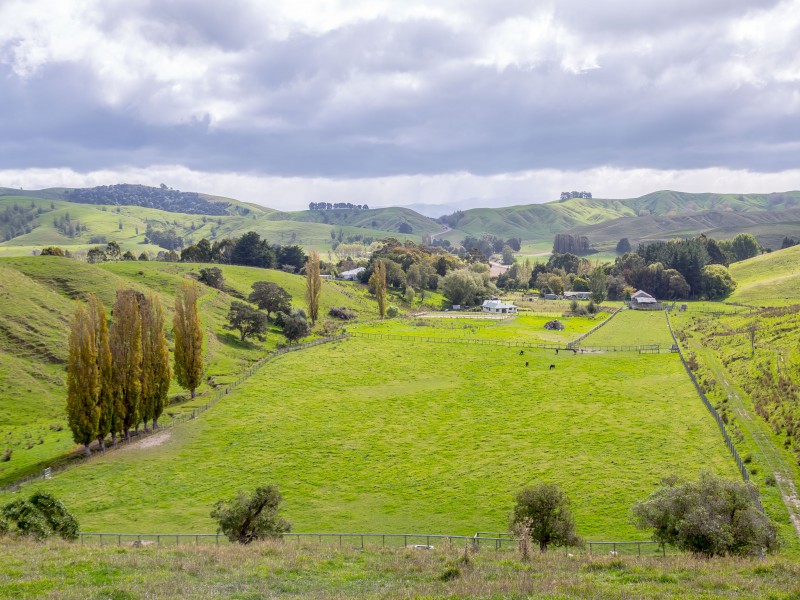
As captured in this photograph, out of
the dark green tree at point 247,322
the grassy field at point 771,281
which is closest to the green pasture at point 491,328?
the dark green tree at point 247,322

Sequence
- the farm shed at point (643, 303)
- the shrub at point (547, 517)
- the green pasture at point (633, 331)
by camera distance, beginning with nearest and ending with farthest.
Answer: the shrub at point (547, 517), the green pasture at point (633, 331), the farm shed at point (643, 303)

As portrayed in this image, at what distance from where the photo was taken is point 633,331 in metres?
112

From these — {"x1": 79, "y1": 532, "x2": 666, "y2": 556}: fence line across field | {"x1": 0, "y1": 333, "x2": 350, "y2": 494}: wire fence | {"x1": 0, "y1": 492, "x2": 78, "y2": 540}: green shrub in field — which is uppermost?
{"x1": 0, "y1": 492, "x2": 78, "y2": 540}: green shrub in field

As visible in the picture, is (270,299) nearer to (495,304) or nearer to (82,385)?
(82,385)

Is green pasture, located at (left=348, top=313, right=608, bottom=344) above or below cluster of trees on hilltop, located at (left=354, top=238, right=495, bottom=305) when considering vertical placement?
below

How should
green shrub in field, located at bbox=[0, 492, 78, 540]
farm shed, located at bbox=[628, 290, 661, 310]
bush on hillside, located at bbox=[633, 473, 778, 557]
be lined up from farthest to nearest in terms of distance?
farm shed, located at bbox=[628, 290, 661, 310], green shrub in field, located at bbox=[0, 492, 78, 540], bush on hillside, located at bbox=[633, 473, 778, 557]

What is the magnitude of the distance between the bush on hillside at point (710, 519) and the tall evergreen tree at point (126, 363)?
4607 centimetres

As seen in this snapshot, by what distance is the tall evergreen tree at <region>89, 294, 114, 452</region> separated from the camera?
53188mm

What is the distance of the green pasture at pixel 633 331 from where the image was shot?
3869 inches

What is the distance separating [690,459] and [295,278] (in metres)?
122

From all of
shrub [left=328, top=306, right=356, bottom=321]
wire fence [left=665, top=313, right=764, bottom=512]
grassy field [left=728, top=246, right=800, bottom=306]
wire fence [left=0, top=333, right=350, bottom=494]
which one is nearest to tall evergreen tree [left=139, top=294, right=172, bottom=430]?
wire fence [left=0, top=333, right=350, bottom=494]

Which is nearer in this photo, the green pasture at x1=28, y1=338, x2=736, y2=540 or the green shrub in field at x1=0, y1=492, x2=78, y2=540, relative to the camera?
the green shrub in field at x1=0, y1=492, x2=78, y2=540

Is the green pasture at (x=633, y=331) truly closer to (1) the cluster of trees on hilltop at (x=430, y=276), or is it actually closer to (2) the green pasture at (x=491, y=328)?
(2) the green pasture at (x=491, y=328)

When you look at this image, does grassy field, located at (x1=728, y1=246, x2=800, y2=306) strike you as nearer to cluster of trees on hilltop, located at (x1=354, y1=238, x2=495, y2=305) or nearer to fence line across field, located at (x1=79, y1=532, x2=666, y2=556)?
cluster of trees on hilltop, located at (x1=354, y1=238, x2=495, y2=305)
